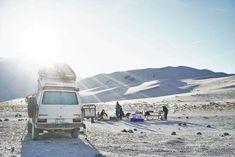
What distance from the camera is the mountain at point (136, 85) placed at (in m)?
139

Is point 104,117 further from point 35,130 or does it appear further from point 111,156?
point 111,156

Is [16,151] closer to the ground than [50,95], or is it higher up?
closer to the ground

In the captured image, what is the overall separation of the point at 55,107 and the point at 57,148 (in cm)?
307

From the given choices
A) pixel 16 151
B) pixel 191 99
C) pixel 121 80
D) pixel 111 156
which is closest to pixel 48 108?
pixel 16 151

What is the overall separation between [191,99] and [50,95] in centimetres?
8104

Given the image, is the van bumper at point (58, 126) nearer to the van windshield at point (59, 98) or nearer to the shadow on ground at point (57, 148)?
the shadow on ground at point (57, 148)

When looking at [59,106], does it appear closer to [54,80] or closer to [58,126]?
[58,126]

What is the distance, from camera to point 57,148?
46.7 ft

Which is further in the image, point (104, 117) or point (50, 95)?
point (104, 117)

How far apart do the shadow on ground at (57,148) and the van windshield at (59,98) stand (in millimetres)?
1908

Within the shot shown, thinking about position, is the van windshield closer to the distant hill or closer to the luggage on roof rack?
the luggage on roof rack

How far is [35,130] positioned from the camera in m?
16.9

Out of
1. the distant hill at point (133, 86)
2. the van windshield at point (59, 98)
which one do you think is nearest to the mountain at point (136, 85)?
the distant hill at point (133, 86)

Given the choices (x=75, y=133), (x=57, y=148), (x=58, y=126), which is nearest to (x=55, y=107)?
(x=58, y=126)
